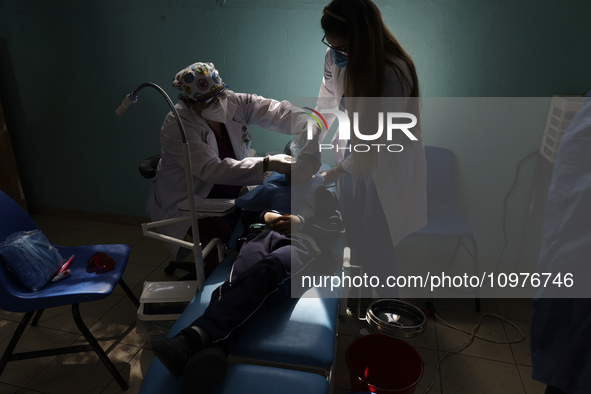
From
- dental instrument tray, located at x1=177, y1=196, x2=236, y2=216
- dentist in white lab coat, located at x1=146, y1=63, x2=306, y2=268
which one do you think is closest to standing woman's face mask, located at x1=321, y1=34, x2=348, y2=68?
dentist in white lab coat, located at x1=146, y1=63, x2=306, y2=268

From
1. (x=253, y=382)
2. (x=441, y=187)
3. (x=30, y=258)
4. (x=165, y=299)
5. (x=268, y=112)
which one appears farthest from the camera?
(x=441, y=187)

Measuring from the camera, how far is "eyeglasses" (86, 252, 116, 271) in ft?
5.13

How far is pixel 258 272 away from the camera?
1.28 meters

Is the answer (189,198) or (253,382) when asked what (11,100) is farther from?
(253,382)

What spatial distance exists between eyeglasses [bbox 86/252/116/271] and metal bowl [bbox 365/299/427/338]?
3.60 feet

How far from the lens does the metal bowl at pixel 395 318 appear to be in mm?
1482

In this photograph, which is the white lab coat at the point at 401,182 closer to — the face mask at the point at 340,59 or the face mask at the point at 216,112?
the face mask at the point at 340,59

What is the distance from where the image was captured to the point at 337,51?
1.53m

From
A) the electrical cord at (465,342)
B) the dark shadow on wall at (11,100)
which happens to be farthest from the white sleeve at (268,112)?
the dark shadow on wall at (11,100)

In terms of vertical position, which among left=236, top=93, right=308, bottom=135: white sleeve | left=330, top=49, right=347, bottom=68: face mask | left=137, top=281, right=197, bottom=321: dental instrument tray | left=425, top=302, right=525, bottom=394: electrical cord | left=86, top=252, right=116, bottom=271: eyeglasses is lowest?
left=425, top=302, right=525, bottom=394: electrical cord

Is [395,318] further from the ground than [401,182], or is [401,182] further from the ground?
[401,182]

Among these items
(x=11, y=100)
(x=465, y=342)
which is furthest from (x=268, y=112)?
(x=11, y=100)

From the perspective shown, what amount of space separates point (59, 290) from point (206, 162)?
0.73 metres

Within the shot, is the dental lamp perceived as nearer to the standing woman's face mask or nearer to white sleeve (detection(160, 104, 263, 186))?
white sleeve (detection(160, 104, 263, 186))
